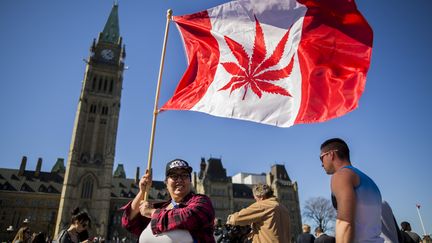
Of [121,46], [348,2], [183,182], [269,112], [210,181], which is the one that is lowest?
[183,182]

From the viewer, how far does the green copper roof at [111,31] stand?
70812 mm

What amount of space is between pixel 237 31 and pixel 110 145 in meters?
56.1

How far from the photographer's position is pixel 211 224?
104 inches

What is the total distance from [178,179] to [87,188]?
5726 centimetres

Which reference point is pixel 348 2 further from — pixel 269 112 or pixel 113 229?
pixel 113 229

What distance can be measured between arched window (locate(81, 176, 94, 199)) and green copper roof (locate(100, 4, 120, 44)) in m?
34.3

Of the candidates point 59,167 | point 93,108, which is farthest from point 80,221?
point 59,167

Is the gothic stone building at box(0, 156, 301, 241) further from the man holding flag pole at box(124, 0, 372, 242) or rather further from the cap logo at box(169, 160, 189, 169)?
the cap logo at box(169, 160, 189, 169)

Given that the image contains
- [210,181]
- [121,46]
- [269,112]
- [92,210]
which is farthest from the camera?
[121,46]

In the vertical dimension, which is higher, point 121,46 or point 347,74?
point 121,46

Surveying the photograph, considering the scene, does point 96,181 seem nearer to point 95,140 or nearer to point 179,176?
point 95,140

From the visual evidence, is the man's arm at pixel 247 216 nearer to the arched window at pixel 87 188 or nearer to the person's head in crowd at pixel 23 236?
the person's head in crowd at pixel 23 236

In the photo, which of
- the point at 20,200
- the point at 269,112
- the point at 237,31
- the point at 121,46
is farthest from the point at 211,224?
the point at 121,46

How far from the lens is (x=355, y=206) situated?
232 centimetres
